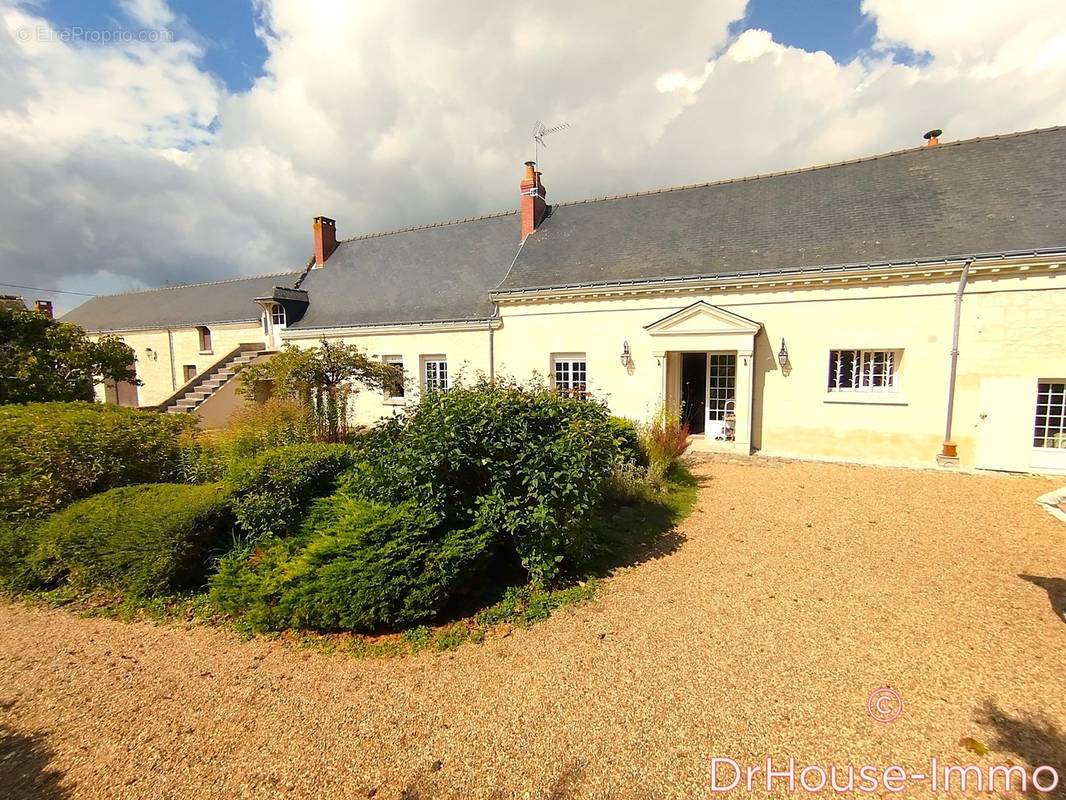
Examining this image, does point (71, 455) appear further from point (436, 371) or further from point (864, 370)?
point (864, 370)

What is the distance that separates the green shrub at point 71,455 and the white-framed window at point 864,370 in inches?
485

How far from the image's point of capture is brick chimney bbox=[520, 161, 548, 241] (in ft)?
51.9

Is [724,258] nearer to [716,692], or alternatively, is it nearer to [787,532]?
[787,532]

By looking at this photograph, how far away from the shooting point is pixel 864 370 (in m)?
10.2

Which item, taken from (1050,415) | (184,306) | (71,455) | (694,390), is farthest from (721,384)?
(184,306)

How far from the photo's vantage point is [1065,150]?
10.2 m

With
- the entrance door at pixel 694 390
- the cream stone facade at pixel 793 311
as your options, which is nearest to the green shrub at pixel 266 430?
the cream stone facade at pixel 793 311

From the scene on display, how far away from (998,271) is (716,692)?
10.3 m

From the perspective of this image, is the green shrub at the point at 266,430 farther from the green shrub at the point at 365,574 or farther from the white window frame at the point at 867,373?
the white window frame at the point at 867,373

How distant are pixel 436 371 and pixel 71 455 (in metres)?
10.3

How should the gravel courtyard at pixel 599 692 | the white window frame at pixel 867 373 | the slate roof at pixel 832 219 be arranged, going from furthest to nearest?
the white window frame at pixel 867 373, the slate roof at pixel 832 219, the gravel courtyard at pixel 599 692

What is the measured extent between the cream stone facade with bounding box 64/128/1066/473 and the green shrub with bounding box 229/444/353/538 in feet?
20.2

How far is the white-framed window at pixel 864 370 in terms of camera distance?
10.0m

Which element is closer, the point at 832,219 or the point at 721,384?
the point at 832,219
